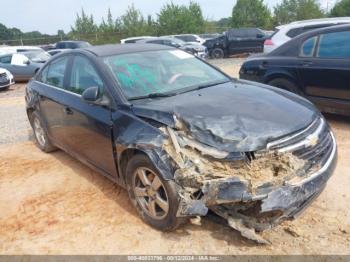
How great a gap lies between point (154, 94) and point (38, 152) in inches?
124

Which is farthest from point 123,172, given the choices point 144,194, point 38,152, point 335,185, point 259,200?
point 38,152

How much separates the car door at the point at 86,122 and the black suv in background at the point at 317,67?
3.60 meters

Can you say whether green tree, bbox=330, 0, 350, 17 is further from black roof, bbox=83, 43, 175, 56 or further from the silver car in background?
black roof, bbox=83, 43, 175, 56

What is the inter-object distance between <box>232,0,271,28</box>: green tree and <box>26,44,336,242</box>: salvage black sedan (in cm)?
3823

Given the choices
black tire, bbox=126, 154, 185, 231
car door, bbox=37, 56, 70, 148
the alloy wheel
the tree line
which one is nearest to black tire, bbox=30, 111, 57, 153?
car door, bbox=37, 56, 70, 148

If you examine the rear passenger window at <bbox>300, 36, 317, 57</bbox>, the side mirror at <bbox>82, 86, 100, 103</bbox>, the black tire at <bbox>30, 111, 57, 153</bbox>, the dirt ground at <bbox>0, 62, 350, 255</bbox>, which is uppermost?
the rear passenger window at <bbox>300, 36, 317, 57</bbox>

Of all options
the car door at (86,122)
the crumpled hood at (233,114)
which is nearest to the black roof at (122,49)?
the car door at (86,122)

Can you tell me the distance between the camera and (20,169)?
215 inches

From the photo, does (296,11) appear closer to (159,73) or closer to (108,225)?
(159,73)

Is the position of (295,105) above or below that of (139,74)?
below

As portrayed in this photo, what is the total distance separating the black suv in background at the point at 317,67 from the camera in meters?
5.75

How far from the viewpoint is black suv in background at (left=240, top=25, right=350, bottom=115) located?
5.75m

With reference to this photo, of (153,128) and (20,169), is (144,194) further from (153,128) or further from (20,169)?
(20,169)

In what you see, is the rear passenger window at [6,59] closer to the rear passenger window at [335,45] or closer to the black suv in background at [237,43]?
the black suv in background at [237,43]
